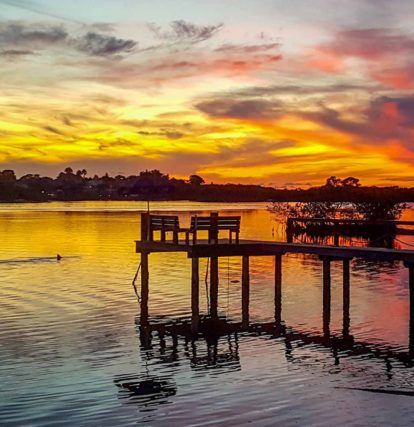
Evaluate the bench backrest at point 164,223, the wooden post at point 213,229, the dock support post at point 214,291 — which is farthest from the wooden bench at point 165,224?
the dock support post at point 214,291

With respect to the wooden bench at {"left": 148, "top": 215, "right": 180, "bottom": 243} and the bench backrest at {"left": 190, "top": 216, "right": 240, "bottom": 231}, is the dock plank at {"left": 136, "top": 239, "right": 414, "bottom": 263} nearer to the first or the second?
the wooden bench at {"left": 148, "top": 215, "right": 180, "bottom": 243}

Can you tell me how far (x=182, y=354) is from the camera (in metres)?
24.2

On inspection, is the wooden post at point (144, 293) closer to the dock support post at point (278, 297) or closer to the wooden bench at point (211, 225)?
the wooden bench at point (211, 225)

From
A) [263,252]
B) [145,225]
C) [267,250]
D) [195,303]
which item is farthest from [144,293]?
[267,250]

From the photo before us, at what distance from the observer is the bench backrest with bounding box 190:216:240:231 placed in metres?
31.0

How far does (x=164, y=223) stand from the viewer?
3209cm

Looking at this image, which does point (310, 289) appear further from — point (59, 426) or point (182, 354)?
point (59, 426)

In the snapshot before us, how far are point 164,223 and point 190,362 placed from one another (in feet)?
32.9

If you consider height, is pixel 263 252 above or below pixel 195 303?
above

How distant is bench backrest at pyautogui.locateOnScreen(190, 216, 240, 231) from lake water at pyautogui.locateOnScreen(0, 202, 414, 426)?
3.60m

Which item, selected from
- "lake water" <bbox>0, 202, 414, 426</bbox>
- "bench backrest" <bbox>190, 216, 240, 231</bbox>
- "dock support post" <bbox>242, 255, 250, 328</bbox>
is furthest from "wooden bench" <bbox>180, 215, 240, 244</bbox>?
"lake water" <bbox>0, 202, 414, 426</bbox>

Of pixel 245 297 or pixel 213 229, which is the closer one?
pixel 213 229

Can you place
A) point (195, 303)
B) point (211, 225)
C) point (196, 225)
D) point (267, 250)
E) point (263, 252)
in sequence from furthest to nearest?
point (263, 252) → point (267, 250) → point (211, 225) → point (196, 225) → point (195, 303)

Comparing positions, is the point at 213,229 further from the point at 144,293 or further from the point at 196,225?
the point at 144,293
